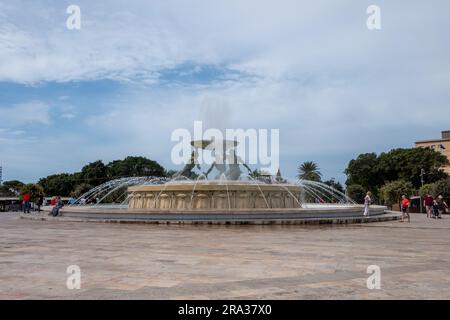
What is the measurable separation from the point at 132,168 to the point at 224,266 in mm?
78930

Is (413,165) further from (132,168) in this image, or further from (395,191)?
(132,168)

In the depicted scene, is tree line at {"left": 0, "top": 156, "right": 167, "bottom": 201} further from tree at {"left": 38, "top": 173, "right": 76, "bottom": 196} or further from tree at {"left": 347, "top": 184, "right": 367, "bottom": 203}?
tree at {"left": 347, "top": 184, "right": 367, "bottom": 203}

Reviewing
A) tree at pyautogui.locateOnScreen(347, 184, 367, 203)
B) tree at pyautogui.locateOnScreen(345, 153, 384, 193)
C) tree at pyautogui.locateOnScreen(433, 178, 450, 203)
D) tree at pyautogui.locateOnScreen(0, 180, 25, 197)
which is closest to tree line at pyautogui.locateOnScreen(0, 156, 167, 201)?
tree at pyautogui.locateOnScreen(0, 180, 25, 197)

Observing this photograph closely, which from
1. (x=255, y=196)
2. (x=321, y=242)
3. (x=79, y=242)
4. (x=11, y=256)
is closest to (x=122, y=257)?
(x=11, y=256)

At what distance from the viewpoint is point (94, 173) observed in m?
82.2

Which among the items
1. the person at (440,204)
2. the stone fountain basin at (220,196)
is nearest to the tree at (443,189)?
the person at (440,204)

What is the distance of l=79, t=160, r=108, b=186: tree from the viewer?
81812mm

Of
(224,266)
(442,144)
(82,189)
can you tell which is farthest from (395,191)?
(224,266)

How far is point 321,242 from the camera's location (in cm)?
1048

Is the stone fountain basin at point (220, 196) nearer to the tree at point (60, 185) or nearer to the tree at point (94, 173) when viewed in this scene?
the tree at point (94, 173)

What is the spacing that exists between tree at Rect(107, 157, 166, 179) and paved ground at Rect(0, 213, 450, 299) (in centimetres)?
7293

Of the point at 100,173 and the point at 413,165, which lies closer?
the point at 413,165
